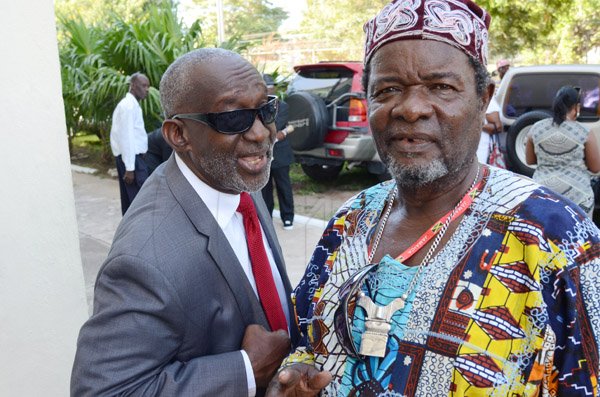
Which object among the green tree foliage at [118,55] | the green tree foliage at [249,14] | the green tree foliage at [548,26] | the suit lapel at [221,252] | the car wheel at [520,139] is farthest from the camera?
the green tree foliage at [249,14]

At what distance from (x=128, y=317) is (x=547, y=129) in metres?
4.65

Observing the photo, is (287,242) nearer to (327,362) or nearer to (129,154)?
(129,154)

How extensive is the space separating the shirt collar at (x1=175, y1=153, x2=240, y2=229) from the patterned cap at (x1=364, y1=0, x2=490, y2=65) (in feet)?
2.72

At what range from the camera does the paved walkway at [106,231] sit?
6.16 metres

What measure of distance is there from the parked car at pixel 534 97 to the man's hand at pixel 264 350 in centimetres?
608

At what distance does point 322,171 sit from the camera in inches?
384

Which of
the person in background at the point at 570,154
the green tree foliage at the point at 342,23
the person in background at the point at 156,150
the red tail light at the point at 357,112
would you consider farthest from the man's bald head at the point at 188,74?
the green tree foliage at the point at 342,23

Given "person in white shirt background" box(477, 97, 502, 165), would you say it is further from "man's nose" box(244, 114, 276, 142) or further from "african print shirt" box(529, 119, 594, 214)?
"man's nose" box(244, 114, 276, 142)

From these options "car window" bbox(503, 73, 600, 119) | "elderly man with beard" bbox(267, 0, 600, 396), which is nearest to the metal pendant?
"elderly man with beard" bbox(267, 0, 600, 396)

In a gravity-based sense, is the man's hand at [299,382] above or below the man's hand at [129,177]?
above

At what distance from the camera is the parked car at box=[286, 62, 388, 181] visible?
27.3 ft

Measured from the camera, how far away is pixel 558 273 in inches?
50.8

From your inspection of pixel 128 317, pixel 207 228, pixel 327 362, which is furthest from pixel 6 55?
pixel 327 362

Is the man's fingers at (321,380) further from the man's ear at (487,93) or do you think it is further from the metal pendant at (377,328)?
the man's ear at (487,93)
